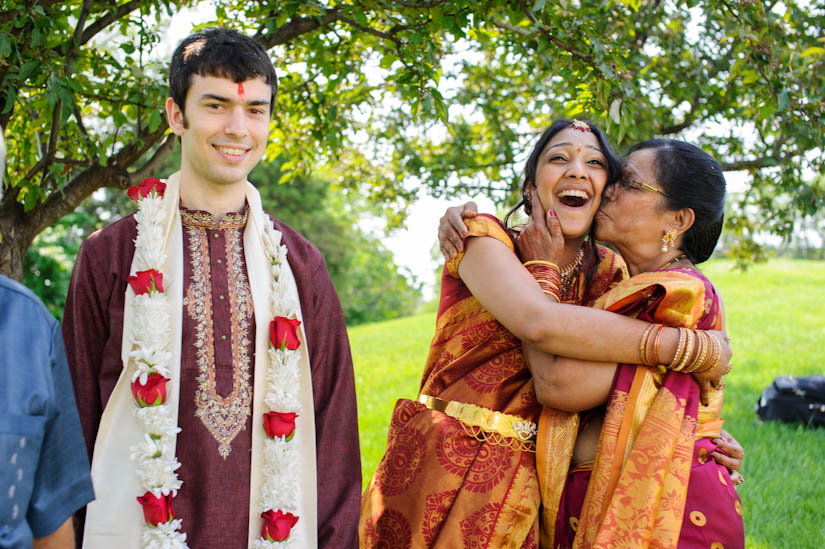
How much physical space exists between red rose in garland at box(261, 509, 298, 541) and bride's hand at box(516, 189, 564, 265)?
3.90ft

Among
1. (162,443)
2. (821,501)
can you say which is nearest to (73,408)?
(162,443)

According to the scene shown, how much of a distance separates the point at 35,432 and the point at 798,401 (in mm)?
6539

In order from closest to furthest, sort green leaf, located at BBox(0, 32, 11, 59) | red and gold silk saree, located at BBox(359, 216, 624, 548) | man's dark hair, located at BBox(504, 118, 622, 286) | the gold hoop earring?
red and gold silk saree, located at BBox(359, 216, 624, 548) → the gold hoop earring → man's dark hair, located at BBox(504, 118, 622, 286) → green leaf, located at BBox(0, 32, 11, 59)

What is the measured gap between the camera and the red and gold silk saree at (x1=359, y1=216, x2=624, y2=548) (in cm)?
247

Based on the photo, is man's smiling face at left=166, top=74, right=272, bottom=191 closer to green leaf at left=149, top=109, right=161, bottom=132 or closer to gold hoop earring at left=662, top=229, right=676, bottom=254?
green leaf at left=149, top=109, right=161, bottom=132

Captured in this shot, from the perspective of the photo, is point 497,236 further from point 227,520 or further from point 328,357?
point 227,520

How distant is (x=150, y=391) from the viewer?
227 cm

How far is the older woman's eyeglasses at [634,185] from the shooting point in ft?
8.48

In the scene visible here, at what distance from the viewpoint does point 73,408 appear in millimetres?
1579

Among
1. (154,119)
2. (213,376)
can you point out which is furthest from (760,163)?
(213,376)

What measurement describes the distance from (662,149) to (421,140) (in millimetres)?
5236

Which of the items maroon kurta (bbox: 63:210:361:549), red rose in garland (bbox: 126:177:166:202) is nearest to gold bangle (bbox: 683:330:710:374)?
maroon kurta (bbox: 63:210:361:549)

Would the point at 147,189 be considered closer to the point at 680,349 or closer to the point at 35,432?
the point at 35,432

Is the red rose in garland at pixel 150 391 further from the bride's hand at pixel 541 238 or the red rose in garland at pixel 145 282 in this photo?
the bride's hand at pixel 541 238
